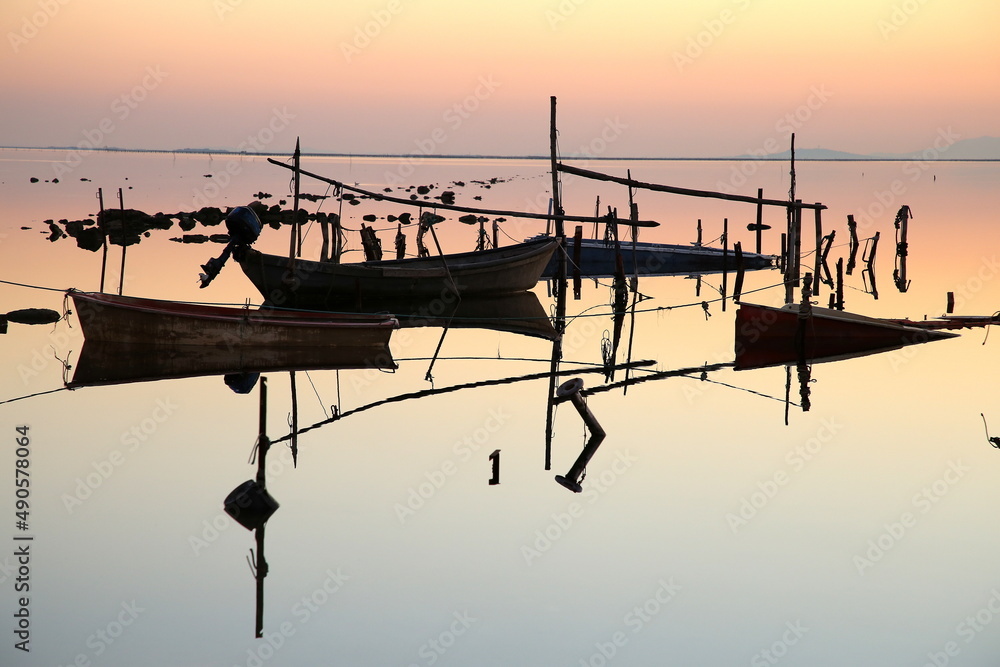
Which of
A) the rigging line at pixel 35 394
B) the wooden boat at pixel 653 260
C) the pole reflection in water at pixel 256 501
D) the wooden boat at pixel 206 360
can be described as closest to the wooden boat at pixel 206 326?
the wooden boat at pixel 206 360

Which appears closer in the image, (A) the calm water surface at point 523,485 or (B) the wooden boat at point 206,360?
(A) the calm water surface at point 523,485

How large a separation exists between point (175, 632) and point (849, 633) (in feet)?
23.6

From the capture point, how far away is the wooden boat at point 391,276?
25.9 m

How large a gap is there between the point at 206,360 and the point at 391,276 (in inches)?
260

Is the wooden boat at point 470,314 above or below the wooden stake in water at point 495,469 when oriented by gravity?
above

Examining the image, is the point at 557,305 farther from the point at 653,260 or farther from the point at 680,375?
the point at 653,260

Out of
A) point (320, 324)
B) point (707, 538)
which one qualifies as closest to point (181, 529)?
point (707, 538)

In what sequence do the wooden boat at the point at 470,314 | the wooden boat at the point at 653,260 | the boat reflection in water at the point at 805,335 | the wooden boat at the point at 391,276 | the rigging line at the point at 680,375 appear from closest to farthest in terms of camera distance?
the rigging line at the point at 680,375, the boat reflection in water at the point at 805,335, the wooden boat at the point at 391,276, the wooden boat at the point at 470,314, the wooden boat at the point at 653,260

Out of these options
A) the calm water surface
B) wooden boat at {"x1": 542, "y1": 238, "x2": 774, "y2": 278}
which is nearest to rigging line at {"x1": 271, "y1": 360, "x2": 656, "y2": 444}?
the calm water surface

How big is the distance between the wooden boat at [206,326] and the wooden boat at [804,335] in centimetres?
764

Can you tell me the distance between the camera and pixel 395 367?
866 inches

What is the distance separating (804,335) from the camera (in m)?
22.4

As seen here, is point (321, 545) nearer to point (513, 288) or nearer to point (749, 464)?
point (749, 464)

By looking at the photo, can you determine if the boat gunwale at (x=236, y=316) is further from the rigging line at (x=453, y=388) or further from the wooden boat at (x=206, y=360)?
the rigging line at (x=453, y=388)
